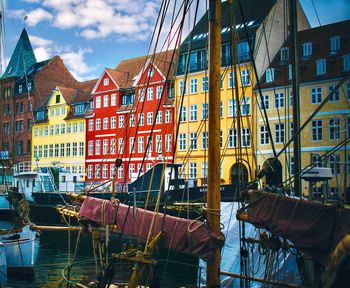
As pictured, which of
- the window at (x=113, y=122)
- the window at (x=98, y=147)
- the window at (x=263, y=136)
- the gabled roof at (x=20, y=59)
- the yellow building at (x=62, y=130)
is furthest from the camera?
the gabled roof at (x=20, y=59)

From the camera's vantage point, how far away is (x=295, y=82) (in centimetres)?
1379

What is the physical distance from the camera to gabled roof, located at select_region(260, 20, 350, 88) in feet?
118

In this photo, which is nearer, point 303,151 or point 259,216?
point 259,216

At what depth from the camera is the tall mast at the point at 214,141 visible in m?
6.40

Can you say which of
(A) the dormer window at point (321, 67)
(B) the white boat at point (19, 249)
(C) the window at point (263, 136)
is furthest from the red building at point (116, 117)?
(B) the white boat at point (19, 249)

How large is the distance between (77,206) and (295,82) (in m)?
7.36

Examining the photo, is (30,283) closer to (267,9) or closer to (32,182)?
(32,182)

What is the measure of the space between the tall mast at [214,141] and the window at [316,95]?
3098 centimetres

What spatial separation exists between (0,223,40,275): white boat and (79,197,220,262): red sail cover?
1008 cm

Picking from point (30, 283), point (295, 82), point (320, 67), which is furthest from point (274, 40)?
point (30, 283)

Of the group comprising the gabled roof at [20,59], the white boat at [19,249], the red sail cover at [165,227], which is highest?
the gabled roof at [20,59]

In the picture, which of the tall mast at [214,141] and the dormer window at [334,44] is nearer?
the tall mast at [214,141]

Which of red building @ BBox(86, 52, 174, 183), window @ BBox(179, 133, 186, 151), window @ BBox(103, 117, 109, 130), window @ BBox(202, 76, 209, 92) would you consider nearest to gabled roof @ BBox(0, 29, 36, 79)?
red building @ BBox(86, 52, 174, 183)

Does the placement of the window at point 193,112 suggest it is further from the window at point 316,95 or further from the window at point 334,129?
the window at point 334,129
